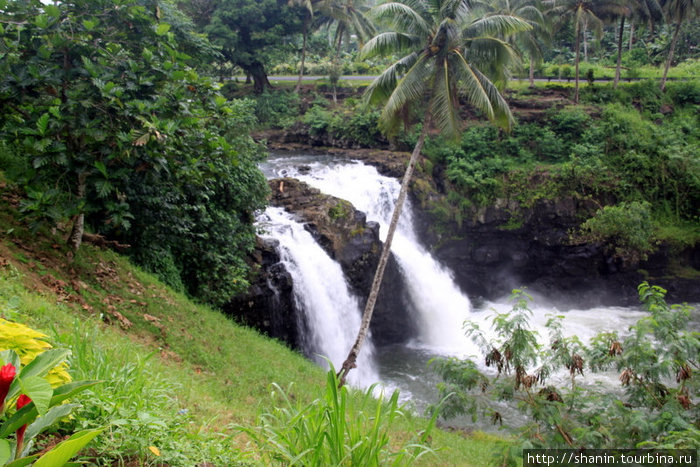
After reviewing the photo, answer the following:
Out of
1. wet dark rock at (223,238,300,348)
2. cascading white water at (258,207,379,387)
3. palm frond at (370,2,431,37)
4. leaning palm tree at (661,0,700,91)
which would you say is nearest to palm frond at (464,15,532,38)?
palm frond at (370,2,431,37)

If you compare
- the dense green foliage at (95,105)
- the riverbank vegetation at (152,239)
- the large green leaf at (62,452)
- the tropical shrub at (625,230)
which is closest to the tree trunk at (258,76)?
the riverbank vegetation at (152,239)

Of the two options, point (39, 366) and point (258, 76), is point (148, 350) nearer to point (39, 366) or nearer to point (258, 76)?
point (39, 366)

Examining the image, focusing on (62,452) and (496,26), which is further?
(496,26)

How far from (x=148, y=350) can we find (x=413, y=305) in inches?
444

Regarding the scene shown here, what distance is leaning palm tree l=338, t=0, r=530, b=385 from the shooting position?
31.8 ft

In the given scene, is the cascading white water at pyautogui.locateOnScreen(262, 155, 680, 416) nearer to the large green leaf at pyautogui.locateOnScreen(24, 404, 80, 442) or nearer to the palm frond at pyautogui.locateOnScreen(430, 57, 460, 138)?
the palm frond at pyautogui.locateOnScreen(430, 57, 460, 138)

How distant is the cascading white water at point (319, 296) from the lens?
511 inches

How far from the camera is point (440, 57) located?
33.0 ft

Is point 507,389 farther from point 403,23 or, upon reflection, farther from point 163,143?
point 403,23

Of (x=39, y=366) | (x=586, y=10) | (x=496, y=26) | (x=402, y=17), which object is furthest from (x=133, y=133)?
(x=586, y=10)

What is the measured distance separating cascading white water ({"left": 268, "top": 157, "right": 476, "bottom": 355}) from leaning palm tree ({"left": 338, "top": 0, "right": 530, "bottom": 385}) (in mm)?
7089

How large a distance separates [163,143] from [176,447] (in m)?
4.47

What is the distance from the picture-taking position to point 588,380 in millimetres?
13055

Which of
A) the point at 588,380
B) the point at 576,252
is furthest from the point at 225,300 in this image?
the point at 576,252
